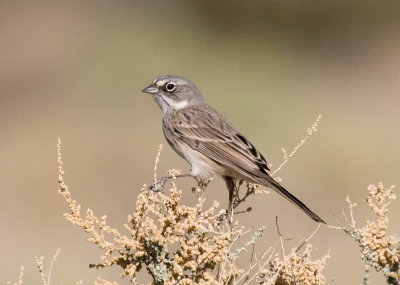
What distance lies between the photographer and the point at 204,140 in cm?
720

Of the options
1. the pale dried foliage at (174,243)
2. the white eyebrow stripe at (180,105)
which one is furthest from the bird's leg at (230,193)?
the white eyebrow stripe at (180,105)

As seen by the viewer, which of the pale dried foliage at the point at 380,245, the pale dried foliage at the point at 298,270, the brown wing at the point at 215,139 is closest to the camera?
the pale dried foliage at the point at 380,245

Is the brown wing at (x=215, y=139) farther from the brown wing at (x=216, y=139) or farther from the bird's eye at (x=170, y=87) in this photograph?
the bird's eye at (x=170, y=87)

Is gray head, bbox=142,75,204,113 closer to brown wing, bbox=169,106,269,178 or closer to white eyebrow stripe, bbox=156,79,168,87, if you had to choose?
white eyebrow stripe, bbox=156,79,168,87

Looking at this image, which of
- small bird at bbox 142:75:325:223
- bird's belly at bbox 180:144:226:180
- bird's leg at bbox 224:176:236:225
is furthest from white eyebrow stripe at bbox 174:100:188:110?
bird's leg at bbox 224:176:236:225

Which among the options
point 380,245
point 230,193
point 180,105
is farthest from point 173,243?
point 180,105

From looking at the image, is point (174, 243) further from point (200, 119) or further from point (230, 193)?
point (200, 119)

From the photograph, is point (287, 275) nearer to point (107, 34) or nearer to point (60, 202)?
point (60, 202)

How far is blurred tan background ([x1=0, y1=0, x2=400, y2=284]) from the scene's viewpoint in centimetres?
1512

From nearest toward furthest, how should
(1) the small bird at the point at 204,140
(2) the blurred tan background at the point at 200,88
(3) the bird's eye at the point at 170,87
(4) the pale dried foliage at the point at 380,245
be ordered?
1. (4) the pale dried foliage at the point at 380,245
2. (1) the small bird at the point at 204,140
3. (3) the bird's eye at the point at 170,87
4. (2) the blurred tan background at the point at 200,88

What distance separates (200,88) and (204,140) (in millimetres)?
16509

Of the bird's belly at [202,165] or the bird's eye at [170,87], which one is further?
the bird's eye at [170,87]

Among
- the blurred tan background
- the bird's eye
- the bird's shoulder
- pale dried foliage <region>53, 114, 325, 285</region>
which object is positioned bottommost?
pale dried foliage <region>53, 114, 325, 285</region>

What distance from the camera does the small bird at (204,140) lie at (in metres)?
6.42
